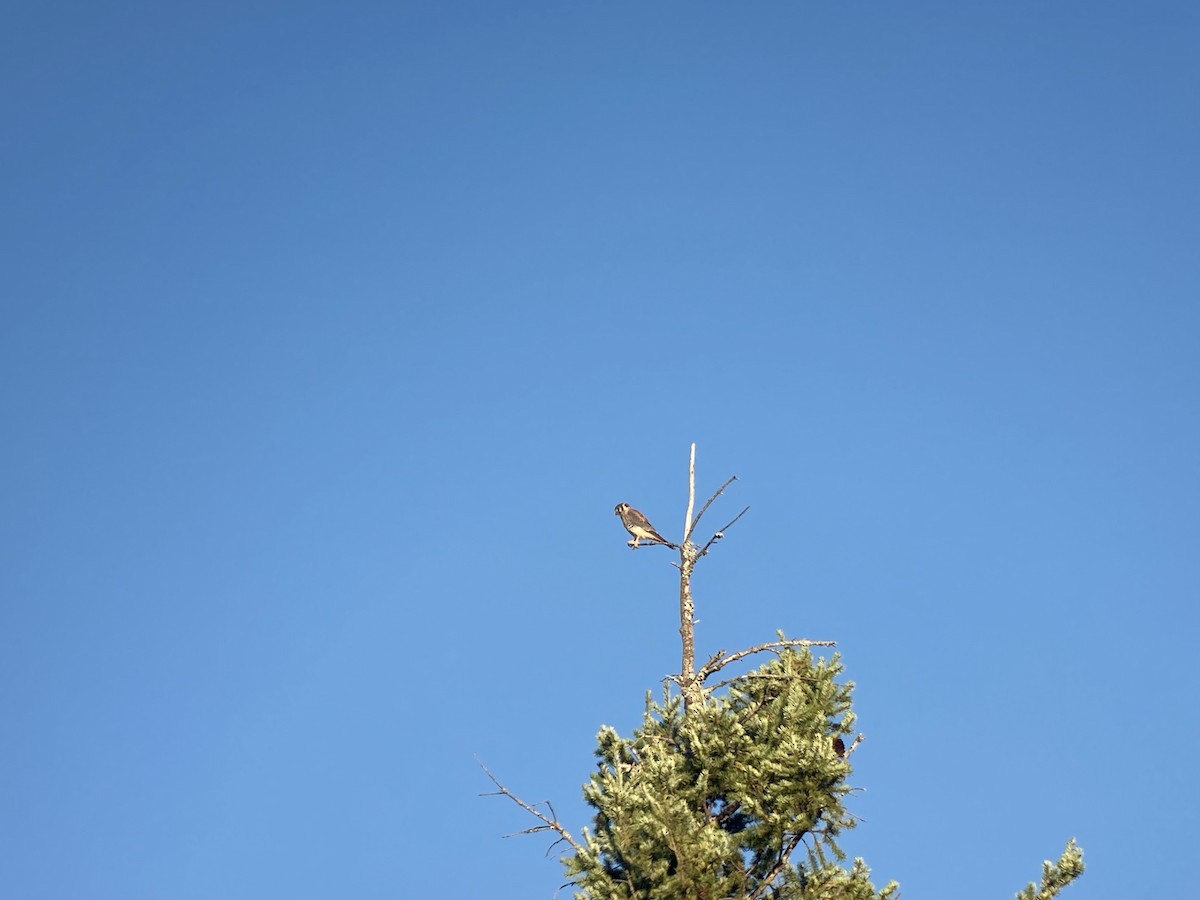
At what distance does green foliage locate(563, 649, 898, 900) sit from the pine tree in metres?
0.02

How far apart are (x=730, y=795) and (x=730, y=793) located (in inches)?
1.1

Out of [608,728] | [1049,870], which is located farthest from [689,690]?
[1049,870]

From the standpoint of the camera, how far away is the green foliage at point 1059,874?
748 inches

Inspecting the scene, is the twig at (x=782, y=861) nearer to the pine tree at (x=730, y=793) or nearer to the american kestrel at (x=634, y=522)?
the pine tree at (x=730, y=793)

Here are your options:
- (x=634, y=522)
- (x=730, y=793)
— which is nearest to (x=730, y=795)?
(x=730, y=793)

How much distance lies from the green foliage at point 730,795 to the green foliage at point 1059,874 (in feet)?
6.00

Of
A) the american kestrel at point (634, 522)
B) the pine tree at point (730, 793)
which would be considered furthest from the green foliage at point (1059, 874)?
the american kestrel at point (634, 522)

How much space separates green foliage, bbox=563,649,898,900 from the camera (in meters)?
18.3

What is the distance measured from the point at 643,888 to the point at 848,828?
343cm

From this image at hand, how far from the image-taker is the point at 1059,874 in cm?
1905

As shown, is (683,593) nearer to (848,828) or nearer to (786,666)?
(786,666)

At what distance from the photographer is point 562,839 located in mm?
20328

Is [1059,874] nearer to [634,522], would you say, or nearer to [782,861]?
[782,861]

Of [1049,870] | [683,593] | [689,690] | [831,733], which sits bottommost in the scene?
[1049,870]
